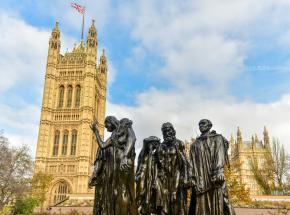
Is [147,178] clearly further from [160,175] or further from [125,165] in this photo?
[125,165]

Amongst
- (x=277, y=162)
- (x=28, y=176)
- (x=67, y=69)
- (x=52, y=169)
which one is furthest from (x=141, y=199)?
(x=67, y=69)

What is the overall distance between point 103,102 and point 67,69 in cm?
1130

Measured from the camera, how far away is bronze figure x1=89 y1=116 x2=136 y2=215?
608 centimetres

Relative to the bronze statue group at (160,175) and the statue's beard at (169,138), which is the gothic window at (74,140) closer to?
the bronze statue group at (160,175)

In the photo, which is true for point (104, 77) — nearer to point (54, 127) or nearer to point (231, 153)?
point (54, 127)

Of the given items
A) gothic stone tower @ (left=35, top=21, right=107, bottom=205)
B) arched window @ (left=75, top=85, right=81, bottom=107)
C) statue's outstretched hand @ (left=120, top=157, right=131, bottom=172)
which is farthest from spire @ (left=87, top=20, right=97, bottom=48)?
statue's outstretched hand @ (left=120, top=157, right=131, bottom=172)

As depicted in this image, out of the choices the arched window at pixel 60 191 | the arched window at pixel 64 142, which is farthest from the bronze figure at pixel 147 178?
the arched window at pixel 64 142

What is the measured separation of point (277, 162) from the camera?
37.1m

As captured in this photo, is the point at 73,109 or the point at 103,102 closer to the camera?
the point at 73,109

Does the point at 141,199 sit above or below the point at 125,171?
below

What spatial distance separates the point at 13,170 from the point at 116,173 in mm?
27450

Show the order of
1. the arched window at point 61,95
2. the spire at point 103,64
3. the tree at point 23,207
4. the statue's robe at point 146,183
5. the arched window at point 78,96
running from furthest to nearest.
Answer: the spire at point 103,64 < the arched window at point 61,95 < the arched window at point 78,96 < the tree at point 23,207 < the statue's robe at point 146,183

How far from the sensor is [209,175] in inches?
251

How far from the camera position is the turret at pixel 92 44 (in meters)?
67.1
